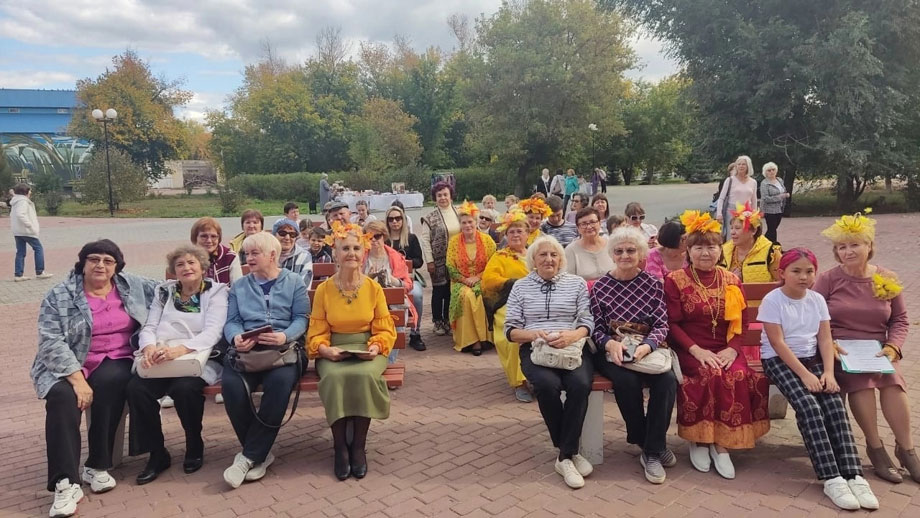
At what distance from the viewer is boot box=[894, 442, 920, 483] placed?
3535mm

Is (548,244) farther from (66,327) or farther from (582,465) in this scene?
(66,327)

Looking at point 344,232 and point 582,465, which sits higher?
point 344,232

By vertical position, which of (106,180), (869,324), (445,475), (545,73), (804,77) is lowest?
(445,475)

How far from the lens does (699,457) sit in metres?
3.85

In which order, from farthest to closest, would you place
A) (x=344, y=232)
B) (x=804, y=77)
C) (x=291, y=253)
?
(x=804, y=77) → (x=291, y=253) → (x=344, y=232)

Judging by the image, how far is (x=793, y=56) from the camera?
16.3m

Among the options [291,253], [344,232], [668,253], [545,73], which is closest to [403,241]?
[291,253]

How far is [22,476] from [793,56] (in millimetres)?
18024

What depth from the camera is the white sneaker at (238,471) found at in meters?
3.73

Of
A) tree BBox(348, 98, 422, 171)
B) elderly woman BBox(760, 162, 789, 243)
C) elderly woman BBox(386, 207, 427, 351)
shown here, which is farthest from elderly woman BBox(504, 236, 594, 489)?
tree BBox(348, 98, 422, 171)

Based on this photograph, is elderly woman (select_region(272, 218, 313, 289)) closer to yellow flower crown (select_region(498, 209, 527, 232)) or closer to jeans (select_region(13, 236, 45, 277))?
yellow flower crown (select_region(498, 209, 527, 232))

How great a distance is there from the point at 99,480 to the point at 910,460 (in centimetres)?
470

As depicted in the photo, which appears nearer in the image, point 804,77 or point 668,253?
point 668,253

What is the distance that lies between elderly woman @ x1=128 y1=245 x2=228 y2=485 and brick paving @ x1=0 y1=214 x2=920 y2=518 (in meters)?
0.19
